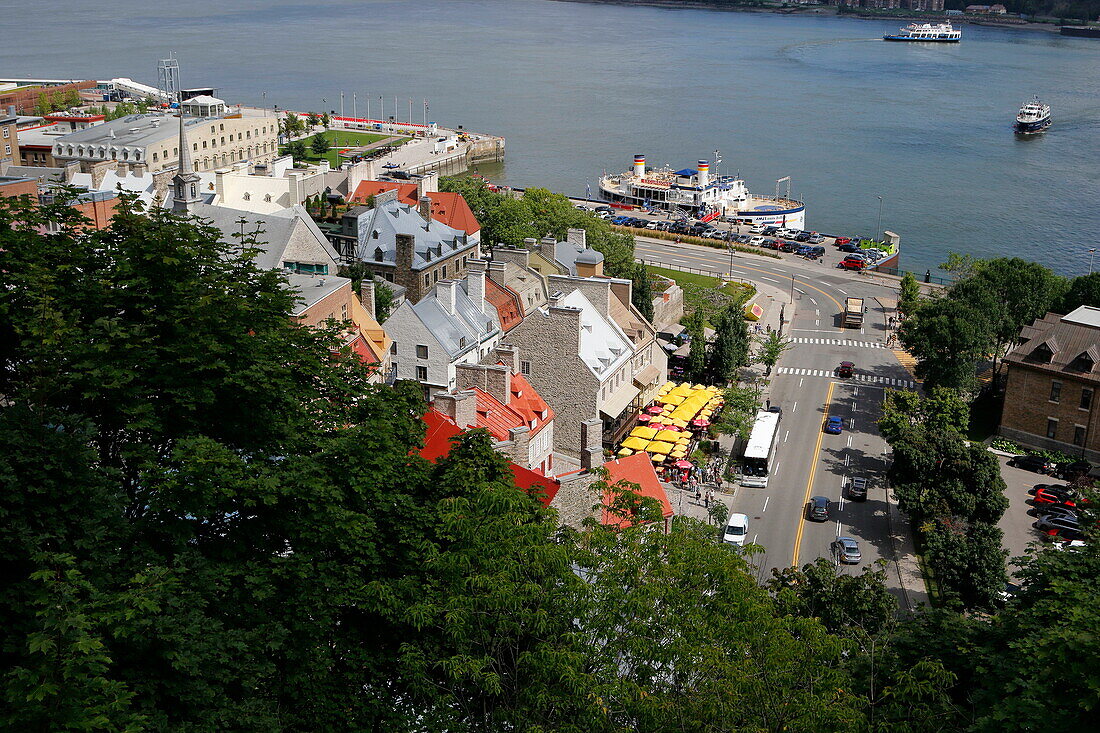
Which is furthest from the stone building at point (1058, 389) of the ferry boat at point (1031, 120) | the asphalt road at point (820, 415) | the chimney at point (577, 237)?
the ferry boat at point (1031, 120)

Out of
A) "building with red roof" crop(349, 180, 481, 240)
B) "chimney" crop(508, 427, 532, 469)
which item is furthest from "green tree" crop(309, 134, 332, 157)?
"chimney" crop(508, 427, 532, 469)

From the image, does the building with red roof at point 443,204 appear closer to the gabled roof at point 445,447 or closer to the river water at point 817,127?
the gabled roof at point 445,447

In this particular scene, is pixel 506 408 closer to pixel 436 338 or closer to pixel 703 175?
pixel 436 338

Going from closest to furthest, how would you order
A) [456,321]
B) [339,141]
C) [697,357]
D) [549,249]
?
[456,321] < [697,357] < [549,249] < [339,141]

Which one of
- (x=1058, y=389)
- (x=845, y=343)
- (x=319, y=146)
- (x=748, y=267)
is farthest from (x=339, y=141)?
(x=1058, y=389)

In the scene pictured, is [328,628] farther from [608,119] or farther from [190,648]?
[608,119]

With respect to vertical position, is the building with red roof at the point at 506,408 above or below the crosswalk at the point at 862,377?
above

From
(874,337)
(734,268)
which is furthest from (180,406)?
(734,268)
